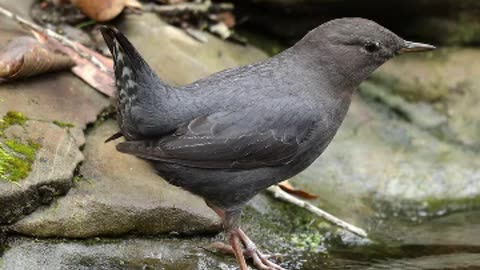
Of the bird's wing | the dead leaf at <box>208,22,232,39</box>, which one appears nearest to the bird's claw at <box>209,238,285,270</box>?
the bird's wing

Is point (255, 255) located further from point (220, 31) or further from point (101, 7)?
point (220, 31)

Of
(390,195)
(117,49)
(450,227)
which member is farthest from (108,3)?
(450,227)

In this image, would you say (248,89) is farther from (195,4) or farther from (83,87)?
(195,4)

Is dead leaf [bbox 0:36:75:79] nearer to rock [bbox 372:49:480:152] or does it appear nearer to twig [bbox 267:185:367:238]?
twig [bbox 267:185:367:238]

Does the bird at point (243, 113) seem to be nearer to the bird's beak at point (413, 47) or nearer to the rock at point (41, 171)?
the bird's beak at point (413, 47)

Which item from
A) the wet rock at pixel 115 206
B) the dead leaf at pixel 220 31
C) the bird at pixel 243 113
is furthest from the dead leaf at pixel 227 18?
the bird at pixel 243 113
